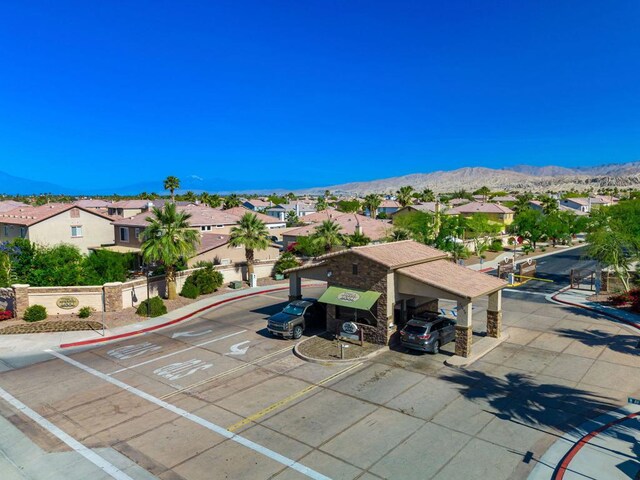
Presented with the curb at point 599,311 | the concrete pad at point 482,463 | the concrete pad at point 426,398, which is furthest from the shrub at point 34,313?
the curb at point 599,311

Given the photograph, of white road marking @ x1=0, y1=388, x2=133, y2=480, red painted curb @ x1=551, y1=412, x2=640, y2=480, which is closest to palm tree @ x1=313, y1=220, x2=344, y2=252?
white road marking @ x1=0, y1=388, x2=133, y2=480

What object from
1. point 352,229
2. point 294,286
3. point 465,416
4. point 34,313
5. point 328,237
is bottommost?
point 465,416

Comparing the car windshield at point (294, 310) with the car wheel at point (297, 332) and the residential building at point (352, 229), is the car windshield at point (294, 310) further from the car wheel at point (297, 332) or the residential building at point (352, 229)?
the residential building at point (352, 229)

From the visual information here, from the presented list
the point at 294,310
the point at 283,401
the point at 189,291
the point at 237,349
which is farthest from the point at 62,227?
the point at 283,401

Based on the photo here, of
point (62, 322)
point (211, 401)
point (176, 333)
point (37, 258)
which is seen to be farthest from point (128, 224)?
point (211, 401)

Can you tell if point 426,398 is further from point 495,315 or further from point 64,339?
point 64,339

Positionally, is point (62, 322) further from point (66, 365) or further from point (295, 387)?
point (295, 387)

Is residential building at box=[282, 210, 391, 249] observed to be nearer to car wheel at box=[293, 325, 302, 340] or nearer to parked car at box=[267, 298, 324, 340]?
A: parked car at box=[267, 298, 324, 340]
